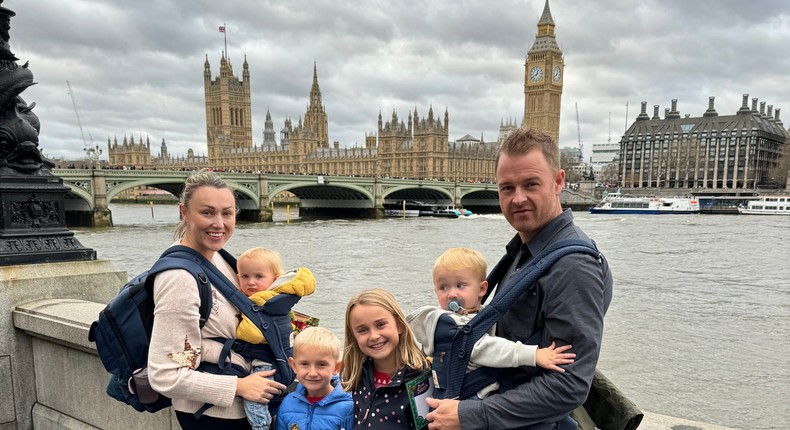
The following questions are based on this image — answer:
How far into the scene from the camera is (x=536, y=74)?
80.1m

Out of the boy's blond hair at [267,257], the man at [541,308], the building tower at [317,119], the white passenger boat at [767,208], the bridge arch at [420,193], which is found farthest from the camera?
the building tower at [317,119]

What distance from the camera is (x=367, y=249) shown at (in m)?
19.2

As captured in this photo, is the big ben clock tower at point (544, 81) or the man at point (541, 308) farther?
the big ben clock tower at point (544, 81)

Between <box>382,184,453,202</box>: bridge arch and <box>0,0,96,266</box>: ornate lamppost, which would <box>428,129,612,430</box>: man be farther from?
<box>382,184,453,202</box>: bridge arch

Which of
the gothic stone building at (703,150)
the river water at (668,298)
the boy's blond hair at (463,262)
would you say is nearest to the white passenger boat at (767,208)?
the river water at (668,298)

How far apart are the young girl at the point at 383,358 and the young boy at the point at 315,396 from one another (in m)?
0.11

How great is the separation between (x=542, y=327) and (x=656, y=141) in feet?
284

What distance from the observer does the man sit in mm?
1238

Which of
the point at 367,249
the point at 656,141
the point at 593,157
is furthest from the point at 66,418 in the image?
the point at 593,157

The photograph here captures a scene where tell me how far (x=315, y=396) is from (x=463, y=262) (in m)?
0.67

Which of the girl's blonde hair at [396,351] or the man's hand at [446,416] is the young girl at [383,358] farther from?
the man's hand at [446,416]

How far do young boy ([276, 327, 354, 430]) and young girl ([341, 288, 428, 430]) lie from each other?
0.11 metres

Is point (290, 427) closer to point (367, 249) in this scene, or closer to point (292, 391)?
point (292, 391)

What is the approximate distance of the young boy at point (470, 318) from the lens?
1262 millimetres
